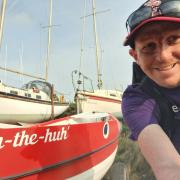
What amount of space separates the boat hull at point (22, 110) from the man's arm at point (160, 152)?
10.9m

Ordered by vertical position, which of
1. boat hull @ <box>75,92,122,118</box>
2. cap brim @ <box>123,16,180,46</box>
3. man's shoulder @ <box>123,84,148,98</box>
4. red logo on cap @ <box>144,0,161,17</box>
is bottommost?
man's shoulder @ <box>123,84,148,98</box>

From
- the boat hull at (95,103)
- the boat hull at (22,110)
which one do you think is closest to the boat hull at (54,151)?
the boat hull at (22,110)

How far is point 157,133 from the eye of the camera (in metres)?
1.68

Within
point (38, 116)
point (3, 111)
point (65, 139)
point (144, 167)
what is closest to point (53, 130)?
point (65, 139)

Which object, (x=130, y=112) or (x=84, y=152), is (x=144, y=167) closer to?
(x=84, y=152)

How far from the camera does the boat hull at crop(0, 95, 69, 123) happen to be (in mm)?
12445

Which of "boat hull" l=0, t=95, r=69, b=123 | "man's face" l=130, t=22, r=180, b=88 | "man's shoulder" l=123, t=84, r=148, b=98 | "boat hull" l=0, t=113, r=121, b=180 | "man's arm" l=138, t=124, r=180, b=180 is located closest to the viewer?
"man's arm" l=138, t=124, r=180, b=180

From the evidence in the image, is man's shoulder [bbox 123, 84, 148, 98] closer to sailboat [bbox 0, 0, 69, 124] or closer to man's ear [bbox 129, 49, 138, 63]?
man's ear [bbox 129, 49, 138, 63]

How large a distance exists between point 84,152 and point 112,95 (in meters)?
13.9

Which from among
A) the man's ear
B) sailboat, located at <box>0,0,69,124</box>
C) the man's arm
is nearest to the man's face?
the man's ear

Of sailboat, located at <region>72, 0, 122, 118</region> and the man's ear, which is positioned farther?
sailboat, located at <region>72, 0, 122, 118</region>

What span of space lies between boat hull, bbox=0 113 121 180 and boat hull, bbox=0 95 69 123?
6.65 metres

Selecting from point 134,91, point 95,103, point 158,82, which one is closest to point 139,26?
point 158,82

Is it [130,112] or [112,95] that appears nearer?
[130,112]
